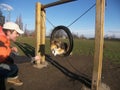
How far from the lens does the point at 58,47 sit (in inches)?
332

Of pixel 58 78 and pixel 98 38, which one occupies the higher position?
pixel 98 38

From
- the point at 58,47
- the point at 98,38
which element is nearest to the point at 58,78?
the point at 58,47

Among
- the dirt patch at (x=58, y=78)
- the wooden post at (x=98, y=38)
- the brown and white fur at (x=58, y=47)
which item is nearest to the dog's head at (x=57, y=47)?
the brown and white fur at (x=58, y=47)

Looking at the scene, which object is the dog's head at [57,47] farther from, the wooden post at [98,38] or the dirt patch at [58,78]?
the wooden post at [98,38]

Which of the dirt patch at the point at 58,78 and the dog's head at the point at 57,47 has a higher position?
the dog's head at the point at 57,47

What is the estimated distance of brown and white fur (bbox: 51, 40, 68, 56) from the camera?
7.94m

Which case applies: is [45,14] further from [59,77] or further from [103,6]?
[103,6]

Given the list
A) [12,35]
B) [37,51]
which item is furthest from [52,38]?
[12,35]

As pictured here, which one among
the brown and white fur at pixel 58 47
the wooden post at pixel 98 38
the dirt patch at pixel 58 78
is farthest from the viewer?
the brown and white fur at pixel 58 47

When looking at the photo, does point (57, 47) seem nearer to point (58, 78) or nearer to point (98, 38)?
point (58, 78)

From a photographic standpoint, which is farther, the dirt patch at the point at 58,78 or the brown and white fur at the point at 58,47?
the brown and white fur at the point at 58,47

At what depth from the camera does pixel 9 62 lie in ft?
19.2

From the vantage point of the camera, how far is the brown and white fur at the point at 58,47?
26.0 ft

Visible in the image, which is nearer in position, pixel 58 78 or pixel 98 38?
pixel 98 38
